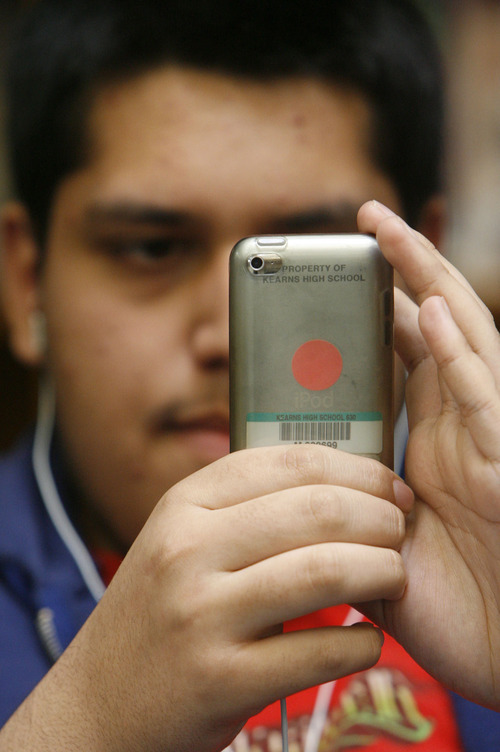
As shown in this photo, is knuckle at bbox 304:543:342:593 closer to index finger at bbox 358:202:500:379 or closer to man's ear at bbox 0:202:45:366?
index finger at bbox 358:202:500:379

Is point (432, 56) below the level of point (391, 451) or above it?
above

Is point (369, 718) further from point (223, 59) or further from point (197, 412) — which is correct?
point (223, 59)

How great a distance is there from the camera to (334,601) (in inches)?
13.3

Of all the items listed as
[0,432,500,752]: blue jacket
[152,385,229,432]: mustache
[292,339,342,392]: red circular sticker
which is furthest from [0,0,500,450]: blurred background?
[292,339,342,392]: red circular sticker

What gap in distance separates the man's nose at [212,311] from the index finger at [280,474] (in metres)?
0.24

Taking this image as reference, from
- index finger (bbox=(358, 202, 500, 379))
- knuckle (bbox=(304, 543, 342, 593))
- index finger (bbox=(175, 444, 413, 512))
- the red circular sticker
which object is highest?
index finger (bbox=(358, 202, 500, 379))

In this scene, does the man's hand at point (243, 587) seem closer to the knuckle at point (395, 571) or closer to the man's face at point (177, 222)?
the knuckle at point (395, 571)

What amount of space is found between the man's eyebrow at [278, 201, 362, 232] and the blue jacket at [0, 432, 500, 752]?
1.28 feet

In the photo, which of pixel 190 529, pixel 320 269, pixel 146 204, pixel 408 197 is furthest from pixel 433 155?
pixel 190 529

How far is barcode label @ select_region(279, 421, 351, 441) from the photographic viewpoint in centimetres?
38

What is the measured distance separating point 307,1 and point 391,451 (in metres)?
0.51

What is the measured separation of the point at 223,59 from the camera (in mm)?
645

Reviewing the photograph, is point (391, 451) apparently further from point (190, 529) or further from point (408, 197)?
point (408, 197)

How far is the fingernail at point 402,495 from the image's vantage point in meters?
0.37
